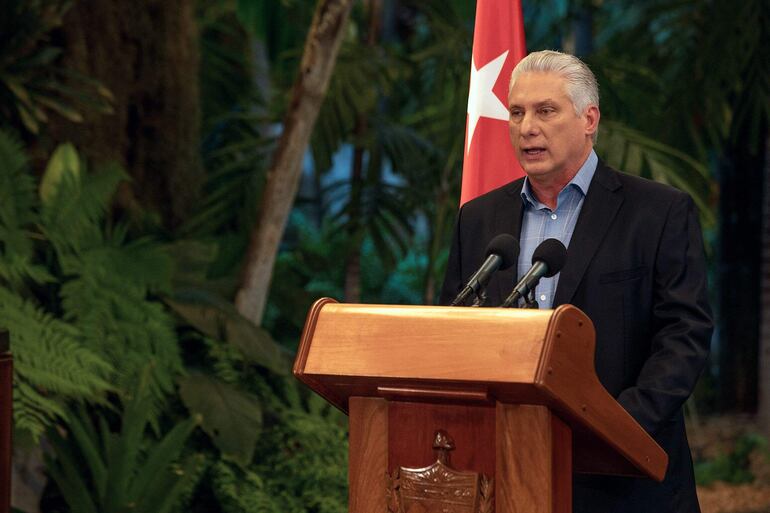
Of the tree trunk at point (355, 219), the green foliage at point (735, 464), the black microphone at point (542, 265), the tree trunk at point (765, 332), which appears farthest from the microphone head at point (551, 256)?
the tree trunk at point (765, 332)

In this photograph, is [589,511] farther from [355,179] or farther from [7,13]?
[355,179]

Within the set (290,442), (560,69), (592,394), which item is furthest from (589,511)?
Answer: (290,442)

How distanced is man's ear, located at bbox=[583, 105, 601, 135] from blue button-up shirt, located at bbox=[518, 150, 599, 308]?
53 mm

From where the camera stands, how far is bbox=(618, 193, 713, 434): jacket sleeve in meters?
1.96

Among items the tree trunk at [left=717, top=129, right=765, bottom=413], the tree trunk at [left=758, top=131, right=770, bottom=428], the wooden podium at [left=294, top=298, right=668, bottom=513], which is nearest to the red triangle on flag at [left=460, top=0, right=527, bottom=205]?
the wooden podium at [left=294, top=298, right=668, bottom=513]

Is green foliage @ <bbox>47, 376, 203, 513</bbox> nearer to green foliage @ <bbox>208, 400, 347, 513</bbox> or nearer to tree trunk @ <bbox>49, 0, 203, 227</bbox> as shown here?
green foliage @ <bbox>208, 400, 347, 513</bbox>

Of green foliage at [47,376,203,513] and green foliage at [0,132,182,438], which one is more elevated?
green foliage at [0,132,182,438]

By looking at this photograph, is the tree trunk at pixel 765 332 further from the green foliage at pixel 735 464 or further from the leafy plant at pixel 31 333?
the leafy plant at pixel 31 333

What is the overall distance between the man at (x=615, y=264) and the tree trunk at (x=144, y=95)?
4022 mm

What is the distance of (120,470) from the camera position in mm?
4059

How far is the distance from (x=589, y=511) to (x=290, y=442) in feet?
10.1

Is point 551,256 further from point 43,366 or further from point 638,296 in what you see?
point 43,366

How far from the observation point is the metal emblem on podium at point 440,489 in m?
1.78

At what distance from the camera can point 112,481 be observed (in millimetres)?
4047
